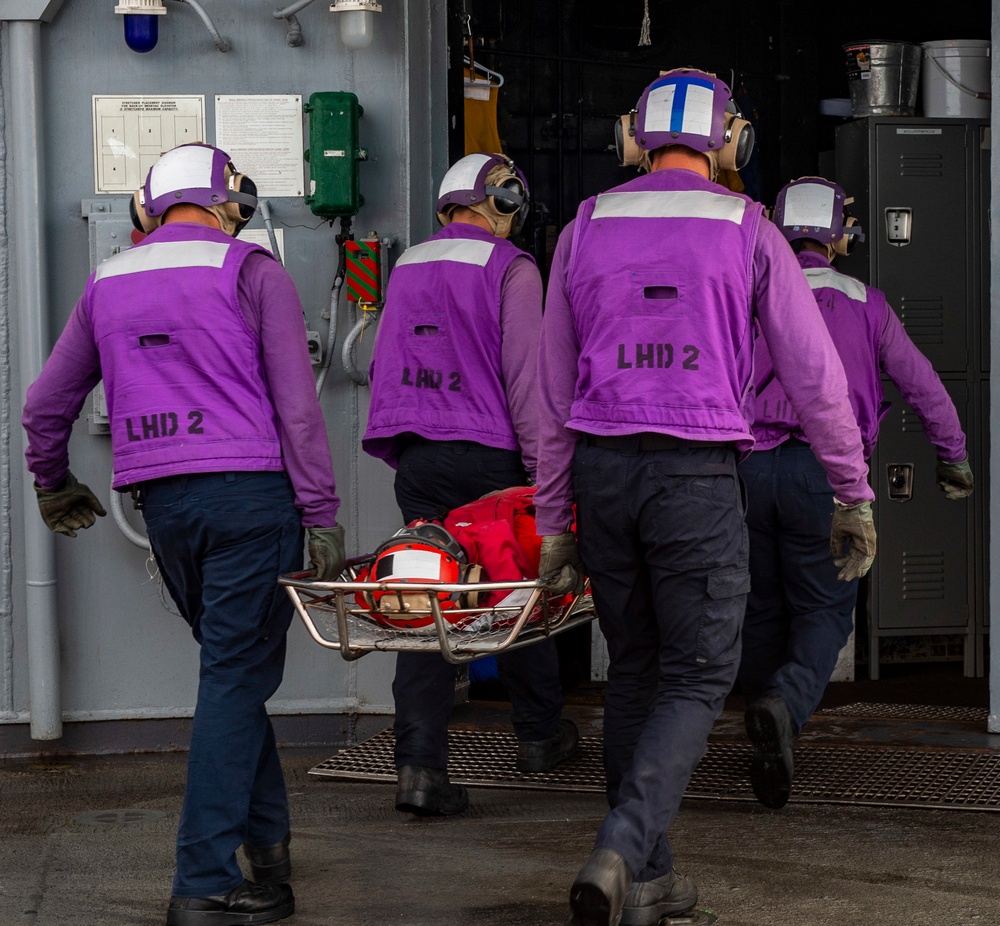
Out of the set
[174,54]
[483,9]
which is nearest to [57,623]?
[174,54]

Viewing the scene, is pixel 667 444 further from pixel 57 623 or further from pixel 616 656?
pixel 57 623

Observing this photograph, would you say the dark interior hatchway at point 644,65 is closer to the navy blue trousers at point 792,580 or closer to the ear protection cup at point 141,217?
the navy blue trousers at point 792,580

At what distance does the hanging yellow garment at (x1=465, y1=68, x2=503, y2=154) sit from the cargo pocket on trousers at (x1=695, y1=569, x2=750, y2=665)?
3457mm

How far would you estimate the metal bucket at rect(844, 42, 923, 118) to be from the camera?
6.78 meters

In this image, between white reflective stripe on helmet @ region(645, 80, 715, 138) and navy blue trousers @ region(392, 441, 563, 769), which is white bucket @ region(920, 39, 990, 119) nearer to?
navy blue trousers @ region(392, 441, 563, 769)

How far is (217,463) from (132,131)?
7.58 ft

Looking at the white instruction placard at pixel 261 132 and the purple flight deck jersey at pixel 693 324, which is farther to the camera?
the white instruction placard at pixel 261 132

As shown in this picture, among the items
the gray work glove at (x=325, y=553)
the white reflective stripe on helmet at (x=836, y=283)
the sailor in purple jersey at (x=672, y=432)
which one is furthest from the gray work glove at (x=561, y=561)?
the white reflective stripe on helmet at (x=836, y=283)

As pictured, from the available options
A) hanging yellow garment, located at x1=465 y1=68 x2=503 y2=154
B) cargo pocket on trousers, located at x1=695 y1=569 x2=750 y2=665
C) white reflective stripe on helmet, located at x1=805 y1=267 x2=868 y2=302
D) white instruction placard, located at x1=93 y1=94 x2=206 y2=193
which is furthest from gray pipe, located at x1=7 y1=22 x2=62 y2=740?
cargo pocket on trousers, located at x1=695 y1=569 x2=750 y2=665

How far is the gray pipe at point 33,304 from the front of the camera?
17.5 feet

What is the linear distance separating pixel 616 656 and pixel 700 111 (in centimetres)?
131

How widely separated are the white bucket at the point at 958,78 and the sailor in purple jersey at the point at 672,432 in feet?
11.9

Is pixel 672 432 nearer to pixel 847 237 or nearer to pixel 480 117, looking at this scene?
pixel 847 237

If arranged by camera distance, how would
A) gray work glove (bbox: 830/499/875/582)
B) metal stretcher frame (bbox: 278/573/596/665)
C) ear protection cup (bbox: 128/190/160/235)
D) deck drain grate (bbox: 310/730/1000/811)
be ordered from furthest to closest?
deck drain grate (bbox: 310/730/1000/811)
ear protection cup (bbox: 128/190/160/235)
gray work glove (bbox: 830/499/875/582)
metal stretcher frame (bbox: 278/573/596/665)
